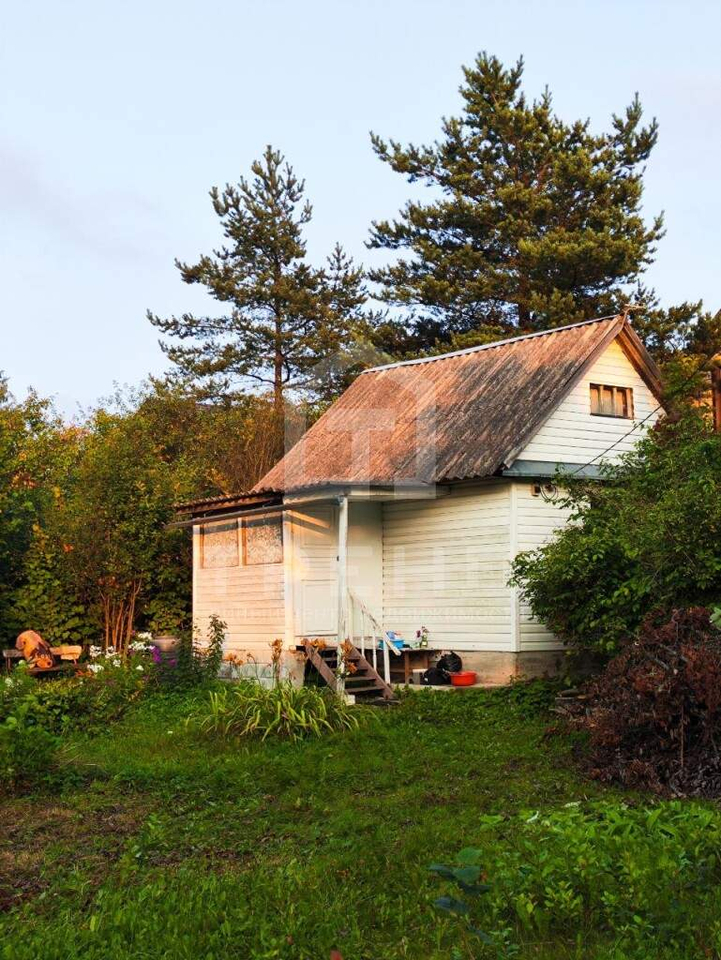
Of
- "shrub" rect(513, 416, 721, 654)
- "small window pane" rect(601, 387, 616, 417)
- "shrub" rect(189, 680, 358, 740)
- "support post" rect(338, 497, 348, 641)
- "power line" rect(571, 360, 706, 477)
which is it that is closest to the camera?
"shrub" rect(189, 680, 358, 740)

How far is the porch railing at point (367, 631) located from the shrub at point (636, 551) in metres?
2.20

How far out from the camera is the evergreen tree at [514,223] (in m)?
27.2

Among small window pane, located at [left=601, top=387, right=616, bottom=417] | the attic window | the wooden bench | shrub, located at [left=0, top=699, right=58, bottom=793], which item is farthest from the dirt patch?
small window pane, located at [left=601, top=387, right=616, bottom=417]

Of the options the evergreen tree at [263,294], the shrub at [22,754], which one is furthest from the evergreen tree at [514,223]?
the shrub at [22,754]

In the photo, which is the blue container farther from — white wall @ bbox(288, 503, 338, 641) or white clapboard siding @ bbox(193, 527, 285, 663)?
white clapboard siding @ bbox(193, 527, 285, 663)

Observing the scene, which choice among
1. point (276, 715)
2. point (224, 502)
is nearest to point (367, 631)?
point (224, 502)

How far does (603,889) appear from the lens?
218 inches

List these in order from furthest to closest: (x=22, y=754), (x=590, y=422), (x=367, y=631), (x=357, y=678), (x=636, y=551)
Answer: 1. (x=590, y=422)
2. (x=367, y=631)
3. (x=357, y=678)
4. (x=636, y=551)
5. (x=22, y=754)

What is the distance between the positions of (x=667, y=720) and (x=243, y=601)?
9.41 m

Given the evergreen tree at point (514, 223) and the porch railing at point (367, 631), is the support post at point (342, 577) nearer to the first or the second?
the porch railing at point (367, 631)

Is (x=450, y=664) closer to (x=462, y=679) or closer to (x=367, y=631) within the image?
(x=462, y=679)

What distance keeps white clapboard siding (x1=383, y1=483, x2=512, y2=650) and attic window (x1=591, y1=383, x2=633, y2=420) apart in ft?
8.44

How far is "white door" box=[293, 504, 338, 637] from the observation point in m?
16.4

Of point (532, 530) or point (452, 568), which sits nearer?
point (532, 530)
